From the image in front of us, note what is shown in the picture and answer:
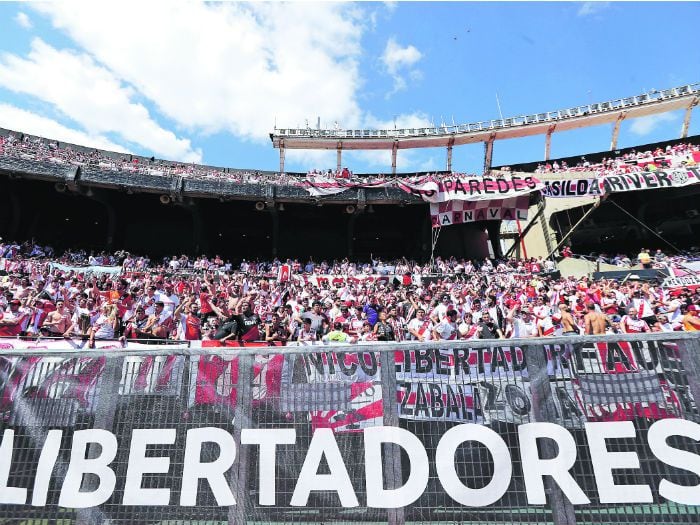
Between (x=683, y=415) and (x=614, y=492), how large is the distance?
0.75 m

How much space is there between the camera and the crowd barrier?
2.70m

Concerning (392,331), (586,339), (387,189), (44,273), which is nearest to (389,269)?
(387,189)

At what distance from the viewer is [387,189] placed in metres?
23.1

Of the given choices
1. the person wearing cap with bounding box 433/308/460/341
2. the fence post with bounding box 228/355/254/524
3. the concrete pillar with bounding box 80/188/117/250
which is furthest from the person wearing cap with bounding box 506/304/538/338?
the concrete pillar with bounding box 80/188/117/250

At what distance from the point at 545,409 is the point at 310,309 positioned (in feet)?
25.4

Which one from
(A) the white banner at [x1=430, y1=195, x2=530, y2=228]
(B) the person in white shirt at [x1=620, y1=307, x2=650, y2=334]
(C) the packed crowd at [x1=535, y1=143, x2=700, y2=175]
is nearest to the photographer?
(B) the person in white shirt at [x1=620, y1=307, x2=650, y2=334]

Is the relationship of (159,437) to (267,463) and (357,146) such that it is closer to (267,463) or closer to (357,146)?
(267,463)

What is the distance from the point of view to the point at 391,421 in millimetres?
2883

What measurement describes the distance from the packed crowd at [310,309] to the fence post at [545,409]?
4648mm

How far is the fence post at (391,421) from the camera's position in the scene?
2.72 m

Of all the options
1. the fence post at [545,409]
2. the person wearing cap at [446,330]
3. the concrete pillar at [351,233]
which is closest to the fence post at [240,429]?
the fence post at [545,409]

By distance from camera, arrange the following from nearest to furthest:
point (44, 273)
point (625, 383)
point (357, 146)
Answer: point (625, 383) < point (44, 273) < point (357, 146)

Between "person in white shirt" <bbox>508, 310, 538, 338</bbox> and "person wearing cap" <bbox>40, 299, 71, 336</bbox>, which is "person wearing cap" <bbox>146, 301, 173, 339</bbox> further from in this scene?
"person in white shirt" <bbox>508, 310, 538, 338</bbox>

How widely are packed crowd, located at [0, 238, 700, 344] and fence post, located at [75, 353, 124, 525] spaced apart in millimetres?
4128
